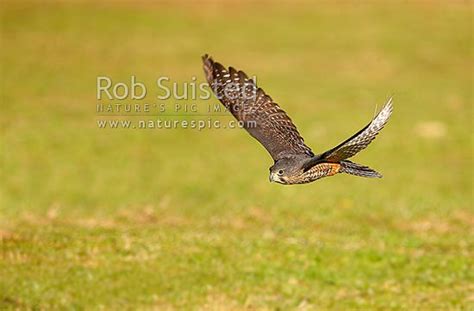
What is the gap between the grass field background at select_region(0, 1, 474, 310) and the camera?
13539mm

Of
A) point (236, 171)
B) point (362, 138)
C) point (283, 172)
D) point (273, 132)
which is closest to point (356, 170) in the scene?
point (283, 172)

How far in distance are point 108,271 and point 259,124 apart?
3.02 meters

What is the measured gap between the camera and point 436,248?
15445 mm

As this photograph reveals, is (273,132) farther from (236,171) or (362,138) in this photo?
(236,171)

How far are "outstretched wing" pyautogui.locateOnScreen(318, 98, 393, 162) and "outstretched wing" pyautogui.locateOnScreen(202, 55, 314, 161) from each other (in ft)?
7.48

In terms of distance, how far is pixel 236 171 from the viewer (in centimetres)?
2258

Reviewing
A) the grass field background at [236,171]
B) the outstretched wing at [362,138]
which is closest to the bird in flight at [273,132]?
the outstretched wing at [362,138]

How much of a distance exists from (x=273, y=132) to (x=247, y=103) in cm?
57

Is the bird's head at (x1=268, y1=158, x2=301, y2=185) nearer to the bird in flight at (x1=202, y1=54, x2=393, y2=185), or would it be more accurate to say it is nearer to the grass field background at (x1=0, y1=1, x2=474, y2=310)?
the bird in flight at (x1=202, y1=54, x2=393, y2=185)

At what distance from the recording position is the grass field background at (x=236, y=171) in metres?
13.5

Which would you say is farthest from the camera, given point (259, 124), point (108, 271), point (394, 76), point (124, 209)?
point (394, 76)

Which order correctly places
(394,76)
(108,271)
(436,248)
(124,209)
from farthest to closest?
(394,76) → (124,209) → (436,248) → (108,271)

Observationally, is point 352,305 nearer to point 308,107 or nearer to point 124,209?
point 124,209

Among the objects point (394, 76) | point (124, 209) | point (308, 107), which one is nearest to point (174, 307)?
point (124, 209)
